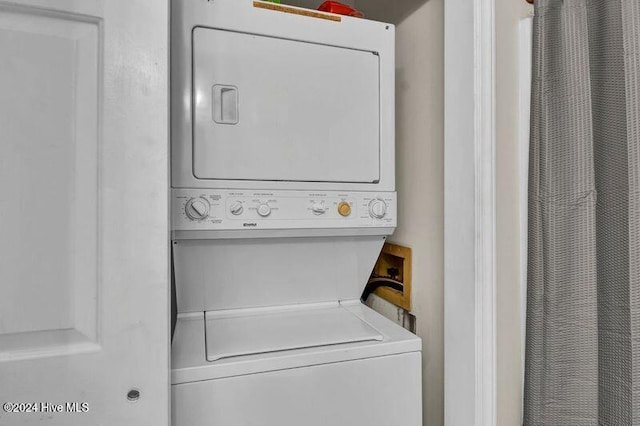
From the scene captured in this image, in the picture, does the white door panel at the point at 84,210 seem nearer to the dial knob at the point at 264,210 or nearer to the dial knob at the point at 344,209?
the dial knob at the point at 264,210

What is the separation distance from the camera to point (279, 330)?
1187 millimetres

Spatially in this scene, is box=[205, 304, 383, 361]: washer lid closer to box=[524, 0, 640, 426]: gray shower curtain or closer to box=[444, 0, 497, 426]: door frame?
box=[444, 0, 497, 426]: door frame

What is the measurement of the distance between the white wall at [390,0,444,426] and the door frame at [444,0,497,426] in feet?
0.52

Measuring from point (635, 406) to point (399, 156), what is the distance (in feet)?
3.42

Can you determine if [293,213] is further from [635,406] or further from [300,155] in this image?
[635,406]

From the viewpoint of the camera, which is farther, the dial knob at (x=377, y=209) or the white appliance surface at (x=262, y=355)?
the dial knob at (x=377, y=209)

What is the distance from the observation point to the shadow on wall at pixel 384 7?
1.48 m

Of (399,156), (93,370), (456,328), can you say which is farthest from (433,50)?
(93,370)

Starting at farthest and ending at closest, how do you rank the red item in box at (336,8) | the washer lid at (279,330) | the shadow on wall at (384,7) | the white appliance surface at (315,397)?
the shadow on wall at (384,7)
the red item in box at (336,8)
the washer lid at (279,330)
the white appliance surface at (315,397)

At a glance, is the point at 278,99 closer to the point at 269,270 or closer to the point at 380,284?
the point at 269,270

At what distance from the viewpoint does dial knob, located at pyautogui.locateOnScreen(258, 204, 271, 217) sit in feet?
3.78

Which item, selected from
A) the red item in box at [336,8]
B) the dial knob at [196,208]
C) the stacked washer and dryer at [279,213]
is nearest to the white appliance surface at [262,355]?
the stacked washer and dryer at [279,213]

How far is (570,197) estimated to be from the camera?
3.10 ft

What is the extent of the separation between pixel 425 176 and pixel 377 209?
0.24m
